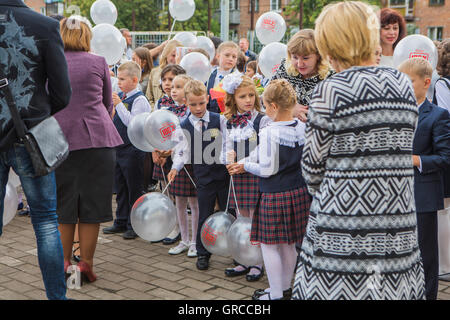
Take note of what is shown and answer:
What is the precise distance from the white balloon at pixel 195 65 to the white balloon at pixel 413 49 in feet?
7.57

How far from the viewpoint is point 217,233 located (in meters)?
4.27

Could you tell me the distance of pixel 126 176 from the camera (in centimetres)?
571

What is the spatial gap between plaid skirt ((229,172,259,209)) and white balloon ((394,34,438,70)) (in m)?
1.72

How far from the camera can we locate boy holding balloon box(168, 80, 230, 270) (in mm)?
4664

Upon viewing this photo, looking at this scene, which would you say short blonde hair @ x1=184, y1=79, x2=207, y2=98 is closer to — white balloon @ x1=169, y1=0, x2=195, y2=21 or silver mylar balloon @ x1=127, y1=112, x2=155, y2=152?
silver mylar balloon @ x1=127, y1=112, x2=155, y2=152

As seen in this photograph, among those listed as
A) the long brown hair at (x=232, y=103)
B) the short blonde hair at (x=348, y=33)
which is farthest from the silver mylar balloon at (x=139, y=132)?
the short blonde hair at (x=348, y=33)

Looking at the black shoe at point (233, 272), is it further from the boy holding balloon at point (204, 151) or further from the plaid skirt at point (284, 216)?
the plaid skirt at point (284, 216)

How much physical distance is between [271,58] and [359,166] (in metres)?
4.60

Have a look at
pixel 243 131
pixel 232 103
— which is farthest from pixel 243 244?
pixel 232 103

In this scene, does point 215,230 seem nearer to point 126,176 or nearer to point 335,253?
point 126,176

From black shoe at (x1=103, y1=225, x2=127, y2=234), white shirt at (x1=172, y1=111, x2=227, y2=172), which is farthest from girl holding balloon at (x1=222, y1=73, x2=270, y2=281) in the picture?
black shoe at (x1=103, y1=225, x2=127, y2=234)

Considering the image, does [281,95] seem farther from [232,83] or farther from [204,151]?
[204,151]
